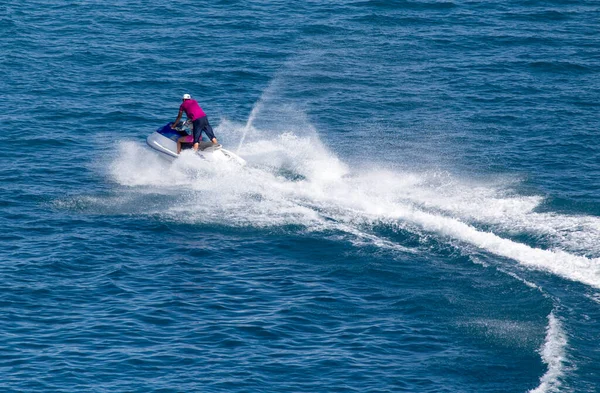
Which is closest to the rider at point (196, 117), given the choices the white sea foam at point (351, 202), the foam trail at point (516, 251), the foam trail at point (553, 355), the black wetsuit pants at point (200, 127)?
the black wetsuit pants at point (200, 127)

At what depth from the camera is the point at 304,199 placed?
4353cm

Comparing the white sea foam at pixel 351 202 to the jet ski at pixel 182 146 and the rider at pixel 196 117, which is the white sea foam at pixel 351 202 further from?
the rider at pixel 196 117

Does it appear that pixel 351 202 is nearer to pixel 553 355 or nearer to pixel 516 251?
pixel 516 251

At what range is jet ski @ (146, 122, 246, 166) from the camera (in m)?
47.2

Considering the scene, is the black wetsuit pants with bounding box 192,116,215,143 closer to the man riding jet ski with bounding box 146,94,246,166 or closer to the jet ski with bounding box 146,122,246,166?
the man riding jet ski with bounding box 146,94,246,166

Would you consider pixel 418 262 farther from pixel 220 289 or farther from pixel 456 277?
pixel 220 289

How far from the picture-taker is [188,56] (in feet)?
210

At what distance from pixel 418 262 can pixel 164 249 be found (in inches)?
392

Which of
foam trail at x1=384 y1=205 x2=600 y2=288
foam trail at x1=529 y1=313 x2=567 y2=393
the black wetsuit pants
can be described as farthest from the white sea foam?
foam trail at x1=529 y1=313 x2=567 y2=393

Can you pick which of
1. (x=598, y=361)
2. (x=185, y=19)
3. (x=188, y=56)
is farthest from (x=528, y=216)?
(x=185, y=19)

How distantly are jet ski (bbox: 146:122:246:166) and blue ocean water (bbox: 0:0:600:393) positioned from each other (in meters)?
0.51

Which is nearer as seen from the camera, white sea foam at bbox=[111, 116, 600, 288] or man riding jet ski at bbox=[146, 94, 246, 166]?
white sea foam at bbox=[111, 116, 600, 288]

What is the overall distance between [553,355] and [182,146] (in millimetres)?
22520

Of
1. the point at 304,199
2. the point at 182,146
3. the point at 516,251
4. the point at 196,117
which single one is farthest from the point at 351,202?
the point at 182,146
